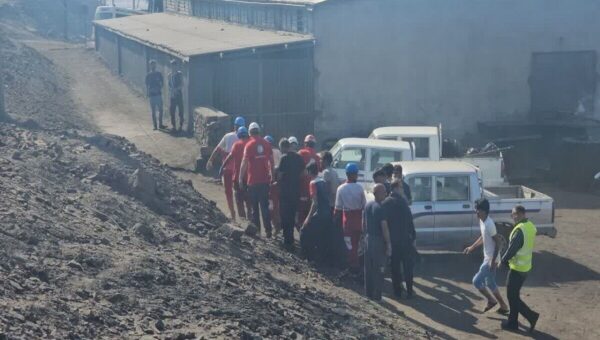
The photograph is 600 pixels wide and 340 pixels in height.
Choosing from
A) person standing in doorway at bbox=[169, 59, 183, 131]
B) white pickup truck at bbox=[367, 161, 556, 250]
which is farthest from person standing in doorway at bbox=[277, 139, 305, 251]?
person standing in doorway at bbox=[169, 59, 183, 131]

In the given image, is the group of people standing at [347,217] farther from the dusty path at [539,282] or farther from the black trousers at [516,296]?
the dusty path at [539,282]

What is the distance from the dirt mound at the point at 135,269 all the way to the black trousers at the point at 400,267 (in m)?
0.87

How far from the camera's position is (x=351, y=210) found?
14469mm

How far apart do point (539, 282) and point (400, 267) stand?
2.85 metres

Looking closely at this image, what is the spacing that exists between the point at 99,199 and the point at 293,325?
15.5ft

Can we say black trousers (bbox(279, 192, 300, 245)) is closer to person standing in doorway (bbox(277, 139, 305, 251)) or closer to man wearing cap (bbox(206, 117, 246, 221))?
person standing in doorway (bbox(277, 139, 305, 251))

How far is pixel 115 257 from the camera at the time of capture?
1056 cm

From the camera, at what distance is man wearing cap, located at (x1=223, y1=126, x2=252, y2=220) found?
16781mm

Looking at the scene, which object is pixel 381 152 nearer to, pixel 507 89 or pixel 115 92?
pixel 507 89

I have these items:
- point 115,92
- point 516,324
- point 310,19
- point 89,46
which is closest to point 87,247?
point 516,324

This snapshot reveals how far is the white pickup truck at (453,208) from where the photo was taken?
16391mm

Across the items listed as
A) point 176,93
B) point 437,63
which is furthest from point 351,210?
point 437,63

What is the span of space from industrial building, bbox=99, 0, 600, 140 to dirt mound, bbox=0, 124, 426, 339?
1106cm

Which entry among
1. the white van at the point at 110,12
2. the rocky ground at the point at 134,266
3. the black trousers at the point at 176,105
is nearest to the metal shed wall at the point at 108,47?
the white van at the point at 110,12
